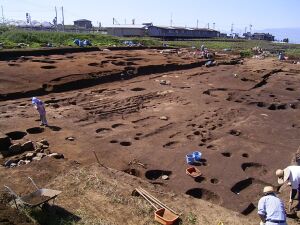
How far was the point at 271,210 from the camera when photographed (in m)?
6.41

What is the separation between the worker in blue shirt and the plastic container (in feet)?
6.41

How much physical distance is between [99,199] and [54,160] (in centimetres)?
256

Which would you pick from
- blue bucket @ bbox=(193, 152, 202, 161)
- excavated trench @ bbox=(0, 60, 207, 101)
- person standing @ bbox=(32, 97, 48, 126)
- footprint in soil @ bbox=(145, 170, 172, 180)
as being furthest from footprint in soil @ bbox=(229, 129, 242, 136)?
excavated trench @ bbox=(0, 60, 207, 101)

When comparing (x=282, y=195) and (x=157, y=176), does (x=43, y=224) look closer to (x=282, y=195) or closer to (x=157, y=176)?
(x=157, y=176)

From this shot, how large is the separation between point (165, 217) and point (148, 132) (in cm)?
676

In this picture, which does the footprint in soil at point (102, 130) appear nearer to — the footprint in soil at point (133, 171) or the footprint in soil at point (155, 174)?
the footprint in soil at point (133, 171)

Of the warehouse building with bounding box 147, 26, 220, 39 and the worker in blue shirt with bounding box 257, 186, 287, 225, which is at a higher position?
the warehouse building with bounding box 147, 26, 220, 39

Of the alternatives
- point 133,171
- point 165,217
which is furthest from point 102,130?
point 165,217

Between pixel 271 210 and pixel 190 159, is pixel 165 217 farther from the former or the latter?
pixel 190 159

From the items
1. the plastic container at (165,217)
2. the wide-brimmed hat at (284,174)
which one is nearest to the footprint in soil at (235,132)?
the wide-brimmed hat at (284,174)

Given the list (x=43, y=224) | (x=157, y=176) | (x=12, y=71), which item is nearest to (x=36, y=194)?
(x=43, y=224)

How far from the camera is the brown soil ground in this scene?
8820mm

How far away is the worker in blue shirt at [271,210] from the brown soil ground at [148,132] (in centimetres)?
157

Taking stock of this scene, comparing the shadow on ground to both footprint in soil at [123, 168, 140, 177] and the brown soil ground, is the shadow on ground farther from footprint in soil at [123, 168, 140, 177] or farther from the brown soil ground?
footprint in soil at [123, 168, 140, 177]
